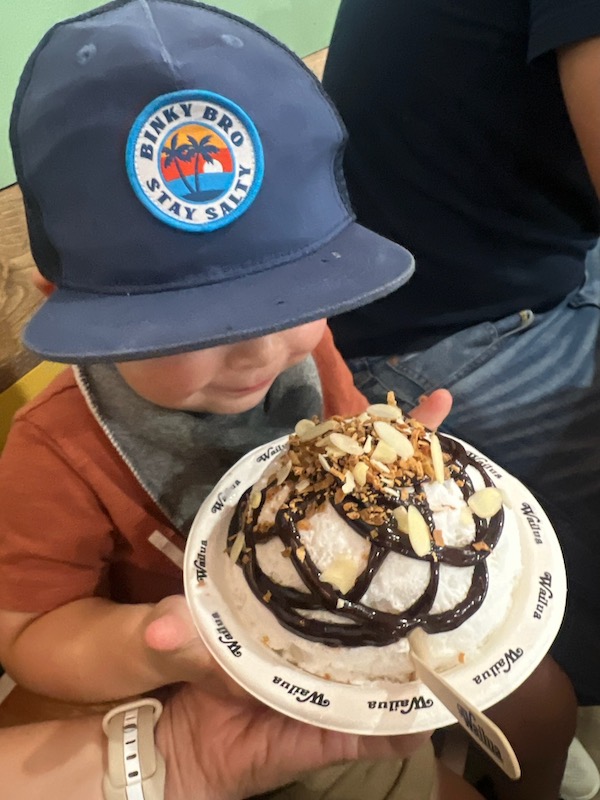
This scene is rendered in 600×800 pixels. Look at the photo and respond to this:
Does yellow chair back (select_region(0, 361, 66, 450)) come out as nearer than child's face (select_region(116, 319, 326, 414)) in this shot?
No

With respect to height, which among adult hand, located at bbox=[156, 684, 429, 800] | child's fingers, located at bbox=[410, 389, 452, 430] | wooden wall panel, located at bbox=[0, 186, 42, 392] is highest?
wooden wall panel, located at bbox=[0, 186, 42, 392]

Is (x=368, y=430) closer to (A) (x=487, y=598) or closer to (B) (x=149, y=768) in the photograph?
(A) (x=487, y=598)

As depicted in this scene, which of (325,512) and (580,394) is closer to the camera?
(325,512)

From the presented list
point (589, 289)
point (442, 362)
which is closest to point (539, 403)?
point (442, 362)

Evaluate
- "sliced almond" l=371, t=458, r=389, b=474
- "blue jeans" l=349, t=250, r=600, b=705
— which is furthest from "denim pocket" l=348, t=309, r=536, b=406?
"sliced almond" l=371, t=458, r=389, b=474

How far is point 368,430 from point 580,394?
0.69 meters

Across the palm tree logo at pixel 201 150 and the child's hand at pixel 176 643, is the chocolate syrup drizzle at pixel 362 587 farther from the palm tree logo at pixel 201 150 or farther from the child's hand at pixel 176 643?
the palm tree logo at pixel 201 150

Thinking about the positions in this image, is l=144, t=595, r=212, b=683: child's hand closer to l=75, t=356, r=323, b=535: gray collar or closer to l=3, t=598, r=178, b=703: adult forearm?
l=3, t=598, r=178, b=703: adult forearm

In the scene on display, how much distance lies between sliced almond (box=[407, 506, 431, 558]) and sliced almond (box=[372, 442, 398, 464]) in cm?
7

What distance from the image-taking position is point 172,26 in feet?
2.35

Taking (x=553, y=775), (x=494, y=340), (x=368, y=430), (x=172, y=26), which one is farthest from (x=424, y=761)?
(x=172, y=26)

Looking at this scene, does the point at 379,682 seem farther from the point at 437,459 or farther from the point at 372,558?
the point at 437,459

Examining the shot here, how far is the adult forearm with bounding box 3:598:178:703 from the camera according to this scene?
2.98 feet

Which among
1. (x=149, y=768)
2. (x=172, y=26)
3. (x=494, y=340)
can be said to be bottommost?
(x=149, y=768)
